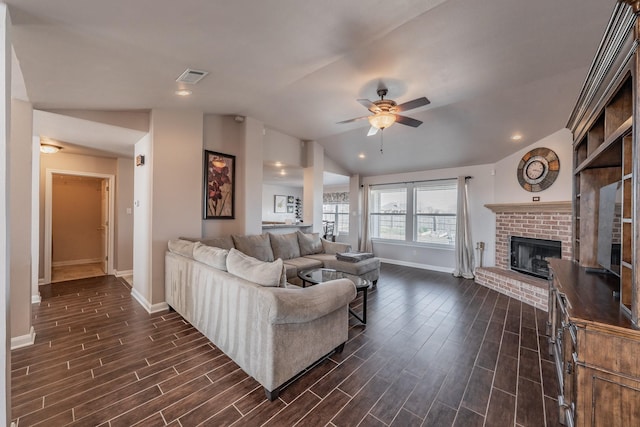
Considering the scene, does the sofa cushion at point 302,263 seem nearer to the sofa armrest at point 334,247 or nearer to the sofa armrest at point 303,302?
the sofa armrest at point 334,247

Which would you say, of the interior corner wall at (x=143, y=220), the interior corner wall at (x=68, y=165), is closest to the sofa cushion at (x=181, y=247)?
the interior corner wall at (x=143, y=220)

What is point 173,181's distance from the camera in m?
3.44

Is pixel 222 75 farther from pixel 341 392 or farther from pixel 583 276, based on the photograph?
pixel 583 276

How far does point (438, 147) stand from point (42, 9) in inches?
209

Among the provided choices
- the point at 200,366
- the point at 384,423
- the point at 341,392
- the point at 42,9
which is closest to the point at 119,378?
the point at 200,366

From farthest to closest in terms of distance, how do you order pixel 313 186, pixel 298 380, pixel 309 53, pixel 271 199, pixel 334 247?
1. pixel 271 199
2. pixel 313 186
3. pixel 334 247
4. pixel 309 53
5. pixel 298 380

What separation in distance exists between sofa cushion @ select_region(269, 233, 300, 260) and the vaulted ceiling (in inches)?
82.8

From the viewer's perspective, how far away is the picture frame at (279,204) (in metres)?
9.71

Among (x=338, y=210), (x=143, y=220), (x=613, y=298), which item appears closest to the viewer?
(x=613, y=298)

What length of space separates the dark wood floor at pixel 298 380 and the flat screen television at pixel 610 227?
39.7 inches

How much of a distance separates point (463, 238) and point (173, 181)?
17.7 ft

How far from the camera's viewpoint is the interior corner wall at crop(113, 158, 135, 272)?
16.2ft

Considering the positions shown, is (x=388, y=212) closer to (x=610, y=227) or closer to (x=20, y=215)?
(x=610, y=227)

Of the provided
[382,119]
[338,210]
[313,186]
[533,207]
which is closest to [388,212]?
[313,186]
